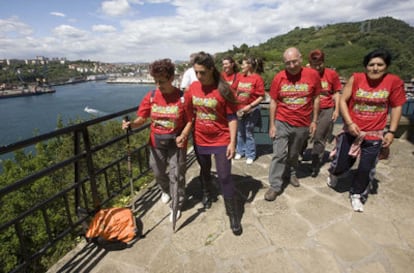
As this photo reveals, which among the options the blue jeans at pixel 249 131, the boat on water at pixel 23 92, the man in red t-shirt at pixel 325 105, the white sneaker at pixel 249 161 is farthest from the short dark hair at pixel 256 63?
the boat on water at pixel 23 92

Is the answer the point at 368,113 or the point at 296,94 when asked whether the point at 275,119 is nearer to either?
the point at 296,94

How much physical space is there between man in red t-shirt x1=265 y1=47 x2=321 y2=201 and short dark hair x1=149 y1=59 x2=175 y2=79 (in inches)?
51.0

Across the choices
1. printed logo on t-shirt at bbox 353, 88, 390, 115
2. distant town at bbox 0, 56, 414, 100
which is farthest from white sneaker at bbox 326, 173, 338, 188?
distant town at bbox 0, 56, 414, 100

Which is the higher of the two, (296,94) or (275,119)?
(296,94)

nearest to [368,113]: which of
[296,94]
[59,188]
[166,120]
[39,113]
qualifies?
[296,94]

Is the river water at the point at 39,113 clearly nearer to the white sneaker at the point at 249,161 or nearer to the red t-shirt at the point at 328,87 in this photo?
the white sneaker at the point at 249,161

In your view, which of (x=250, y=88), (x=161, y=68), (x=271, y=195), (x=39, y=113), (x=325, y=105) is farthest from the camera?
(x=39, y=113)

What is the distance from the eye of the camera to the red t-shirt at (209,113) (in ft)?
8.06

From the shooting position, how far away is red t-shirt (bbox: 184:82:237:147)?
2.46 meters

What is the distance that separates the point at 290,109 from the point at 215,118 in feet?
3.47

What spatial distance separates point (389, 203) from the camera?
311cm

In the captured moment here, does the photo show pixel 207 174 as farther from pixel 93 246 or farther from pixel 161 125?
pixel 93 246

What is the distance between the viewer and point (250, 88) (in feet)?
13.2

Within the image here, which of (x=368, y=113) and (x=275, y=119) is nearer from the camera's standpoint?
(x=368, y=113)
